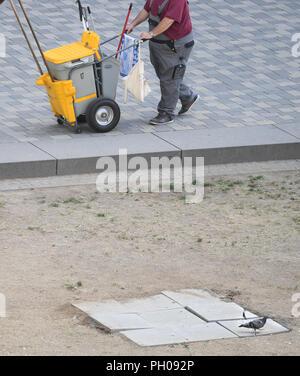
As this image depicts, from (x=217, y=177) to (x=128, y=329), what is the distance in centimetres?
363

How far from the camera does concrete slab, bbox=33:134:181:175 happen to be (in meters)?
9.17

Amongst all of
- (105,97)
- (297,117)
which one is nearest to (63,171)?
(105,97)

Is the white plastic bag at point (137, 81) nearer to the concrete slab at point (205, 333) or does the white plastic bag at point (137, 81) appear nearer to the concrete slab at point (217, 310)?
the concrete slab at point (217, 310)

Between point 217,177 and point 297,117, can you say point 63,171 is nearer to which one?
point 217,177

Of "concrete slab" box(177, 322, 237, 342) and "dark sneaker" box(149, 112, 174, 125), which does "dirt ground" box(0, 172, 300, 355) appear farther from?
"dark sneaker" box(149, 112, 174, 125)

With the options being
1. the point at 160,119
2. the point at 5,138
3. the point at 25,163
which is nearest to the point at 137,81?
the point at 160,119

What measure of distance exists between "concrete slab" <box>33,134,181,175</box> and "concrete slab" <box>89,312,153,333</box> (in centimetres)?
318

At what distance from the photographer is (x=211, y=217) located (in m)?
8.19

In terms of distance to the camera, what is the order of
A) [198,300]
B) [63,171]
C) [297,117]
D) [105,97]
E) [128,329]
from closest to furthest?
[128,329] → [198,300] → [63,171] → [105,97] → [297,117]

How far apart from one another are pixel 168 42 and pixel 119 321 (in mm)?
4492

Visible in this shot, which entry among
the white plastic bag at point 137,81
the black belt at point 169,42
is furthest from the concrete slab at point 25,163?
the black belt at point 169,42

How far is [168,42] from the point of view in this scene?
9.86 meters

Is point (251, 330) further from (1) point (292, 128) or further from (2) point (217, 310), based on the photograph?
(1) point (292, 128)

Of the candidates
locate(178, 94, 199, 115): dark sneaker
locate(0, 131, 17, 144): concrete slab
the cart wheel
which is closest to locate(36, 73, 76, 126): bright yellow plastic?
the cart wheel
